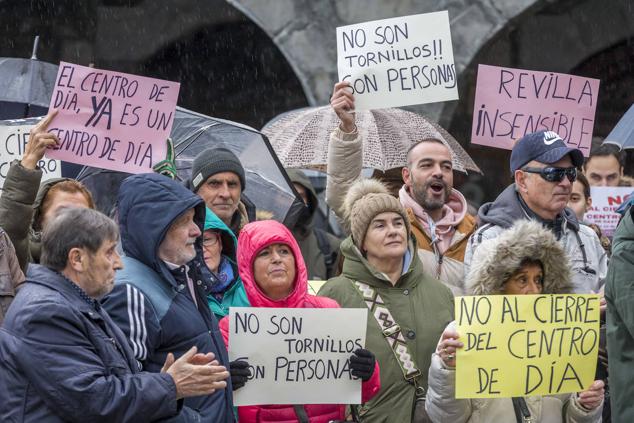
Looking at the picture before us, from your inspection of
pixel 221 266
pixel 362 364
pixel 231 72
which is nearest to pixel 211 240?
pixel 221 266

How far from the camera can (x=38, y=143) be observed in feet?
19.4

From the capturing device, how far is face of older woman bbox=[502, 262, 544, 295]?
526 cm

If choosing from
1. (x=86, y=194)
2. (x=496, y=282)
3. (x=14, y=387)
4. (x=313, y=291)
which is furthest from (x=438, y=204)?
(x=14, y=387)

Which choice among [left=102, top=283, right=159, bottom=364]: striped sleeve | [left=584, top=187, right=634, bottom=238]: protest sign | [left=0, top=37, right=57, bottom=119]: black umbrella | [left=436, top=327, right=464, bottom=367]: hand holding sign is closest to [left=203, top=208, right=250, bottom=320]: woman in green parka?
[left=102, top=283, right=159, bottom=364]: striped sleeve

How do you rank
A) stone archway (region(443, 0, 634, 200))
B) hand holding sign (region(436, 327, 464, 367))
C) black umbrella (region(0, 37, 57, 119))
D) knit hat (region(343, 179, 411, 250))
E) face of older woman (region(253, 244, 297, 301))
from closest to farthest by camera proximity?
hand holding sign (region(436, 327, 464, 367))
face of older woman (region(253, 244, 297, 301))
knit hat (region(343, 179, 411, 250))
black umbrella (region(0, 37, 57, 119))
stone archway (region(443, 0, 634, 200))

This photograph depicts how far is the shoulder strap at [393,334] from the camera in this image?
556 cm

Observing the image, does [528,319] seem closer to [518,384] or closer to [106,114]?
[518,384]

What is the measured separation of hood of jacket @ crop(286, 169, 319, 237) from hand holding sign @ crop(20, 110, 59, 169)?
96.4 inches

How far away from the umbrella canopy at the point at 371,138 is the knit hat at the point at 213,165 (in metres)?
1.14

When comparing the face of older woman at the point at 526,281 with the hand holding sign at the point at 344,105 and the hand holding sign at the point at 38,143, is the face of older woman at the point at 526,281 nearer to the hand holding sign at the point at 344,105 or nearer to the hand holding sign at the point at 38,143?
the hand holding sign at the point at 344,105

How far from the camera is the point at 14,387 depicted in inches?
161

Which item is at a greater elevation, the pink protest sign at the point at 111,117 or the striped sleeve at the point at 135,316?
the pink protest sign at the point at 111,117

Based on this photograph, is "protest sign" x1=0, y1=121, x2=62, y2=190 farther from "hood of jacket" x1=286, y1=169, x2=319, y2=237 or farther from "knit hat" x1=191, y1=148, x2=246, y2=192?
"hood of jacket" x1=286, y1=169, x2=319, y2=237

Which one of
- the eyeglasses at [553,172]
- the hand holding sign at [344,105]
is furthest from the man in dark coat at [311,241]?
the eyeglasses at [553,172]
